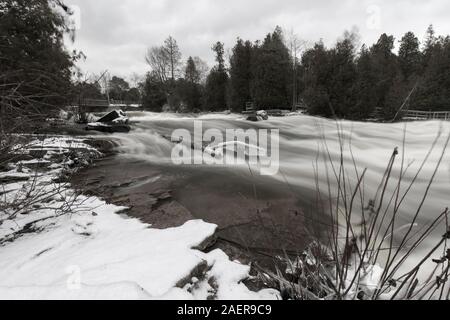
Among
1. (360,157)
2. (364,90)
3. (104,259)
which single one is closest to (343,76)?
(364,90)

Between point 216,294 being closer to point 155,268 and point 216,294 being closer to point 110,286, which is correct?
point 155,268

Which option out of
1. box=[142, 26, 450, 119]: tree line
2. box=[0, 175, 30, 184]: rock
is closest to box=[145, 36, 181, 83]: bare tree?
box=[142, 26, 450, 119]: tree line

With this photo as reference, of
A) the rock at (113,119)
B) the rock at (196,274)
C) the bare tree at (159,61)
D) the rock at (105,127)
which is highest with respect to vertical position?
the bare tree at (159,61)

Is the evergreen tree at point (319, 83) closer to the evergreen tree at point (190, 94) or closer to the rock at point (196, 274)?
the evergreen tree at point (190, 94)

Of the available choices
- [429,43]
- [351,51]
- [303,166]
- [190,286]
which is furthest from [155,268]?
[429,43]

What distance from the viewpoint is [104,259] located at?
7.45 feet

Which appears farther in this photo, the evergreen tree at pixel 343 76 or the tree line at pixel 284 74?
the evergreen tree at pixel 343 76

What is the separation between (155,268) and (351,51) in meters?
21.8

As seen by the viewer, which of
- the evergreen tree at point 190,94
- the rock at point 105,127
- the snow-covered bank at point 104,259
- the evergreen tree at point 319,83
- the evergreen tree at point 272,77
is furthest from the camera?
the evergreen tree at point 190,94

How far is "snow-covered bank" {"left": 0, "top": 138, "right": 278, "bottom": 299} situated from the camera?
5.98ft

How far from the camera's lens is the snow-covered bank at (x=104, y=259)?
71.8 inches

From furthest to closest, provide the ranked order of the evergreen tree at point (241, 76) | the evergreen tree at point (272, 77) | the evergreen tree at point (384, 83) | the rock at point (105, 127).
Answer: the evergreen tree at point (241, 76)
the evergreen tree at point (272, 77)
the evergreen tree at point (384, 83)
the rock at point (105, 127)

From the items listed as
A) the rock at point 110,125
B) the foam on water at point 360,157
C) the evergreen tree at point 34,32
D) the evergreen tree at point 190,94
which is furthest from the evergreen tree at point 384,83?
the evergreen tree at point 34,32

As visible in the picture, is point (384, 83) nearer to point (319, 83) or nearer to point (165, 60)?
point (319, 83)
